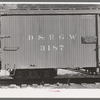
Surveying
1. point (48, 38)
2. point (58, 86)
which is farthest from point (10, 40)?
point (58, 86)

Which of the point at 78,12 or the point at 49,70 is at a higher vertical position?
the point at 78,12

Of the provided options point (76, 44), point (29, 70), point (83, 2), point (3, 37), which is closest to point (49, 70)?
point (29, 70)

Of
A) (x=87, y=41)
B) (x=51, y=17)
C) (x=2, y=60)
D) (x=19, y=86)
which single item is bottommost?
(x=19, y=86)

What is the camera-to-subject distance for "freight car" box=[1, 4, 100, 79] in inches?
594

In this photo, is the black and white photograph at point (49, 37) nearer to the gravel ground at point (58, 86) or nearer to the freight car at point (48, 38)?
the freight car at point (48, 38)

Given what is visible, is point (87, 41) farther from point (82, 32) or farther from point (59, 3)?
point (59, 3)

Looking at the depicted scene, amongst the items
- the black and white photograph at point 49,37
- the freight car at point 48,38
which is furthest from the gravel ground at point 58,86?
the freight car at point 48,38

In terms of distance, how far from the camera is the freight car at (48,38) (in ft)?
49.5

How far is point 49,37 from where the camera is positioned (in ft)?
49.9

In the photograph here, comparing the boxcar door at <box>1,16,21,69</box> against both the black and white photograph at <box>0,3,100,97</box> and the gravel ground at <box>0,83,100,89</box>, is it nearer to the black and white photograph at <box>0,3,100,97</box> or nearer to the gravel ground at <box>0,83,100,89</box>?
the black and white photograph at <box>0,3,100,97</box>

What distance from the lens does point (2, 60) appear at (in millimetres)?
15109

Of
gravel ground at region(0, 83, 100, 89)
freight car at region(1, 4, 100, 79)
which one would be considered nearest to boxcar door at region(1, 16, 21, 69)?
freight car at region(1, 4, 100, 79)

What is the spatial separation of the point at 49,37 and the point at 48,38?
79mm

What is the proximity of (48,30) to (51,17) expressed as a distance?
75 cm
